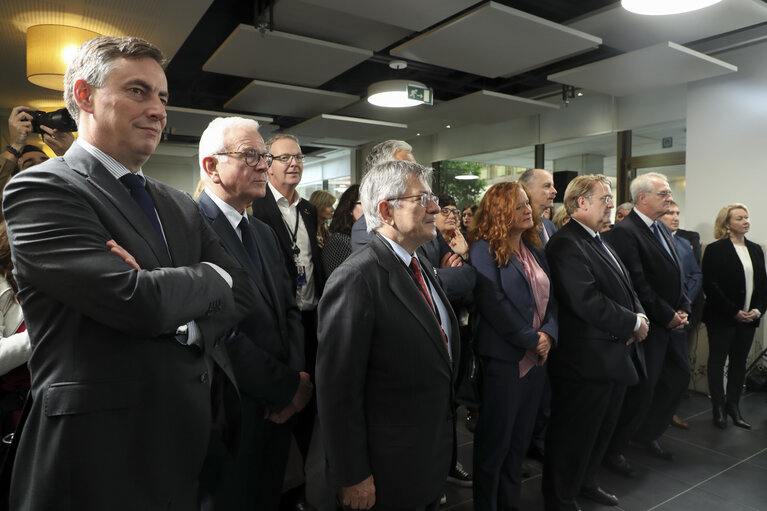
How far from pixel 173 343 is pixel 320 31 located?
15.2ft

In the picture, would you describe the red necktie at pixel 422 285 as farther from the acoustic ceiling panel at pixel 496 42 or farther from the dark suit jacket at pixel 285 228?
the acoustic ceiling panel at pixel 496 42

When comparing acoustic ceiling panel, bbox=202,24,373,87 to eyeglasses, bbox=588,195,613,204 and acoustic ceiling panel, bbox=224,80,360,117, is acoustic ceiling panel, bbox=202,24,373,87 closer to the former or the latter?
acoustic ceiling panel, bbox=224,80,360,117

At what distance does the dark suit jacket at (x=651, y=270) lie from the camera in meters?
3.22

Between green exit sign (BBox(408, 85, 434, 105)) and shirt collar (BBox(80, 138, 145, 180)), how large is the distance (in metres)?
5.49

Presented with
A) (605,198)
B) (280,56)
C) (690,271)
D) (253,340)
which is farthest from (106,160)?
(690,271)

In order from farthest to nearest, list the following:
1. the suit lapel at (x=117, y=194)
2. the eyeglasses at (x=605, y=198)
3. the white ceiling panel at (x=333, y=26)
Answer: the white ceiling panel at (x=333, y=26) < the eyeglasses at (x=605, y=198) < the suit lapel at (x=117, y=194)

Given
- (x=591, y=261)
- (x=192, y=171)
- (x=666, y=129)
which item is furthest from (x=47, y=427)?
(x=192, y=171)

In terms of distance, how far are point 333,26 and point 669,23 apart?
3122mm

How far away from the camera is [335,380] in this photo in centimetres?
159

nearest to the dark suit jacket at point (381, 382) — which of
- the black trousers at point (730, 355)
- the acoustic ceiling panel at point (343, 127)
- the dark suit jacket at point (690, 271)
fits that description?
the dark suit jacket at point (690, 271)

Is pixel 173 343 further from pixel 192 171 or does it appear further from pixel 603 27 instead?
pixel 192 171

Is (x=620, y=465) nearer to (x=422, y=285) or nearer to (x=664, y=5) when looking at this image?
(x=422, y=285)

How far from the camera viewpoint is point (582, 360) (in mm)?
2607

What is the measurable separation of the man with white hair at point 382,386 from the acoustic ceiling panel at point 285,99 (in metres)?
5.12
